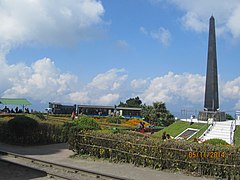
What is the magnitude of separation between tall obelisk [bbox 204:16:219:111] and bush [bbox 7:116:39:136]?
58.5 feet

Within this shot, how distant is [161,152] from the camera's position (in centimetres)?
1240

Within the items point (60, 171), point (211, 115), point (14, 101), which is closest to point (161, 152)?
point (60, 171)

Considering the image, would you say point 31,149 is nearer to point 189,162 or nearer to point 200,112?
point 189,162

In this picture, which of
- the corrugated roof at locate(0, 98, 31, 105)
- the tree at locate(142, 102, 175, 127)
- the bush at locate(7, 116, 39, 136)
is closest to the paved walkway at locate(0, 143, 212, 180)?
the bush at locate(7, 116, 39, 136)

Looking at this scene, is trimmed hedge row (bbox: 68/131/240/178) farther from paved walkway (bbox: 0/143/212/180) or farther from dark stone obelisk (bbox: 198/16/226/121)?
dark stone obelisk (bbox: 198/16/226/121)

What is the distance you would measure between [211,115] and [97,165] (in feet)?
60.4

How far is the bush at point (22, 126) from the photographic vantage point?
19.8 metres

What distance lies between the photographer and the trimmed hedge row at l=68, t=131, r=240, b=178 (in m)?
11.0

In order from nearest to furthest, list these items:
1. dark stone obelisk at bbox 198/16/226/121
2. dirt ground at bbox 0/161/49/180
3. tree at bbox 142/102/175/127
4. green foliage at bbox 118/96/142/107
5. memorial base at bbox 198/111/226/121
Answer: dirt ground at bbox 0/161/49/180, memorial base at bbox 198/111/226/121, dark stone obelisk at bbox 198/16/226/121, tree at bbox 142/102/175/127, green foliage at bbox 118/96/142/107

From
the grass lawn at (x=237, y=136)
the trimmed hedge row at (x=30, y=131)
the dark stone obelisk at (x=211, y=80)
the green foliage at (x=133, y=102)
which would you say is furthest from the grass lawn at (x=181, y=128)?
the green foliage at (x=133, y=102)

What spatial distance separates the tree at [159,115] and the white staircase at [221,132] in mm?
22626

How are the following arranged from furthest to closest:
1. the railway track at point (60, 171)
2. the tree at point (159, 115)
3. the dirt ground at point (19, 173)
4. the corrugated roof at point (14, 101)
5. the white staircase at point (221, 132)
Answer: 1. the corrugated roof at point (14, 101)
2. the tree at point (159, 115)
3. the white staircase at point (221, 132)
4. the railway track at point (60, 171)
5. the dirt ground at point (19, 173)
